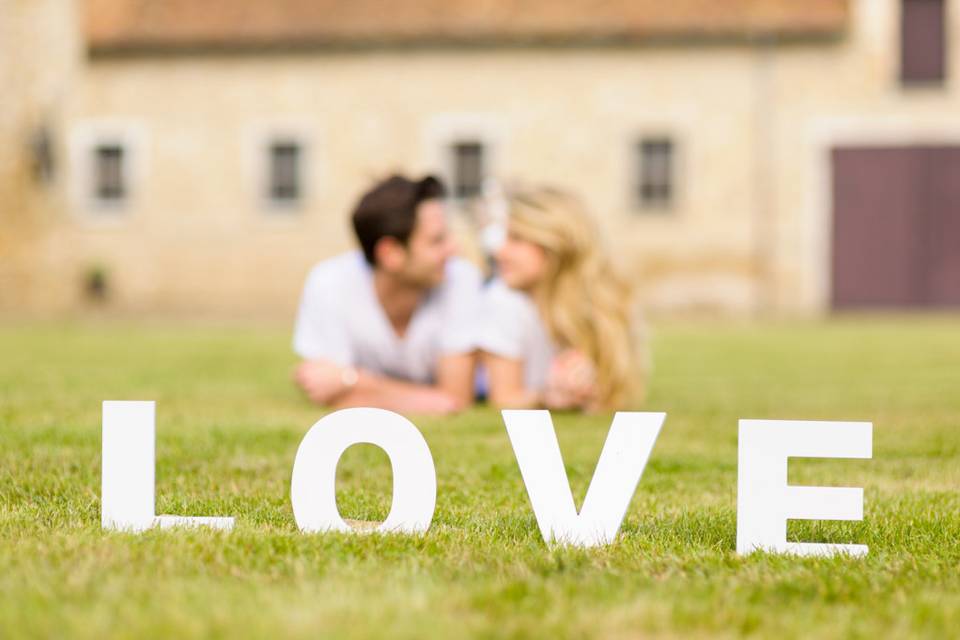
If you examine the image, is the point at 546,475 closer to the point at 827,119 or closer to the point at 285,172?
the point at 827,119

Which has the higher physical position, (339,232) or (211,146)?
(211,146)

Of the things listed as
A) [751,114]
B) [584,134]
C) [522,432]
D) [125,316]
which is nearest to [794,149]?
[751,114]

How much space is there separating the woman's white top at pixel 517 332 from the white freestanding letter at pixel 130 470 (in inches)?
131

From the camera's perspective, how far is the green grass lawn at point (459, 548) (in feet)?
7.89

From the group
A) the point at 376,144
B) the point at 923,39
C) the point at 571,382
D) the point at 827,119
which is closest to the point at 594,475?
the point at 571,382

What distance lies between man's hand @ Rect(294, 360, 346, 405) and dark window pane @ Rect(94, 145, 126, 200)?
21587 mm

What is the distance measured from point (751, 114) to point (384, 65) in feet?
22.5

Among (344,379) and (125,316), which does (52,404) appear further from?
(125,316)

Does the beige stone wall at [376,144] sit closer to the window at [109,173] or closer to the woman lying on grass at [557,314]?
the window at [109,173]

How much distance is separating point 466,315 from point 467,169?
19.7m

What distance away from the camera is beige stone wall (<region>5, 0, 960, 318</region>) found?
80.2 feet

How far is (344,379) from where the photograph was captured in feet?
21.4

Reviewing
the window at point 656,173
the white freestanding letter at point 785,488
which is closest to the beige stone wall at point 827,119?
the window at point 656,173

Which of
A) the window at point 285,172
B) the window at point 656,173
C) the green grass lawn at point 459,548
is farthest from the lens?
the window at point 285,172
